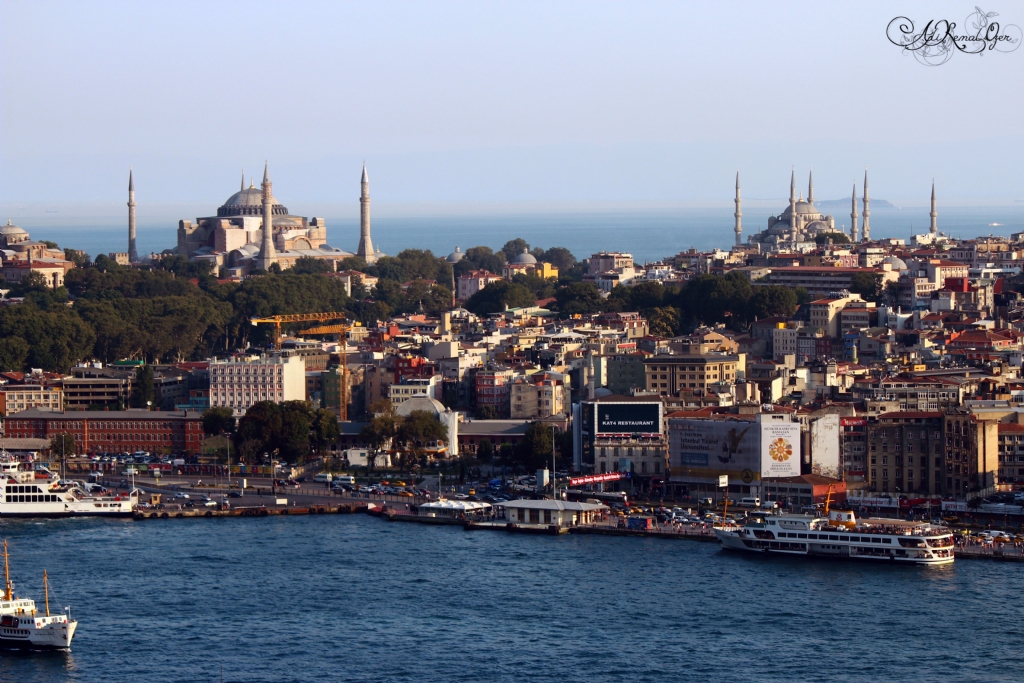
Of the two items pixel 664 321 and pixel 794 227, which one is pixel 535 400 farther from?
pixel 794 227

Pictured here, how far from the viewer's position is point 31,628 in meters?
18.0

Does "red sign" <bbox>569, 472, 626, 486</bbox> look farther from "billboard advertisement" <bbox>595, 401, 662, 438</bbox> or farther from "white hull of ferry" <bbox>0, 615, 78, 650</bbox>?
"white hull of ferry" <bbox>0, 615, 78, 650</bbox>

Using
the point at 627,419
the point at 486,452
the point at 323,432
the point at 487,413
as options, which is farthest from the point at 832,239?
the point at 627,419

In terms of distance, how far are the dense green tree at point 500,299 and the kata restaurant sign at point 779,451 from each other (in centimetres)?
2083

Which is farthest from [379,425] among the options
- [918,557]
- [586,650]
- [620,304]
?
[620,304]

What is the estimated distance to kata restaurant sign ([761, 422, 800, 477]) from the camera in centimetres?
2520

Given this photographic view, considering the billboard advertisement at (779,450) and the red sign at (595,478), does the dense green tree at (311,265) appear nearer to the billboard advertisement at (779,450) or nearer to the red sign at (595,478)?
the red sign at (595,478)

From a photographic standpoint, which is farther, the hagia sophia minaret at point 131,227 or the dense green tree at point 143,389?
the hagia sophia minaret at point 131,227

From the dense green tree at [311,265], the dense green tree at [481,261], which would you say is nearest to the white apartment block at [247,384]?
the dense green tree at [311,265]

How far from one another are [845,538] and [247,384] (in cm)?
1268

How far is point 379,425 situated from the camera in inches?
1145

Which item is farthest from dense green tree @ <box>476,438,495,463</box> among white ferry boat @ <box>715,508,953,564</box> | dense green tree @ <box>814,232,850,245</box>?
dense green tree @ <box>814,232,850,245</box>

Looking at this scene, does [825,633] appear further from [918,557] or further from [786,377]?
[786,377]

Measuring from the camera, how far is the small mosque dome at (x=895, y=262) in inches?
1807
